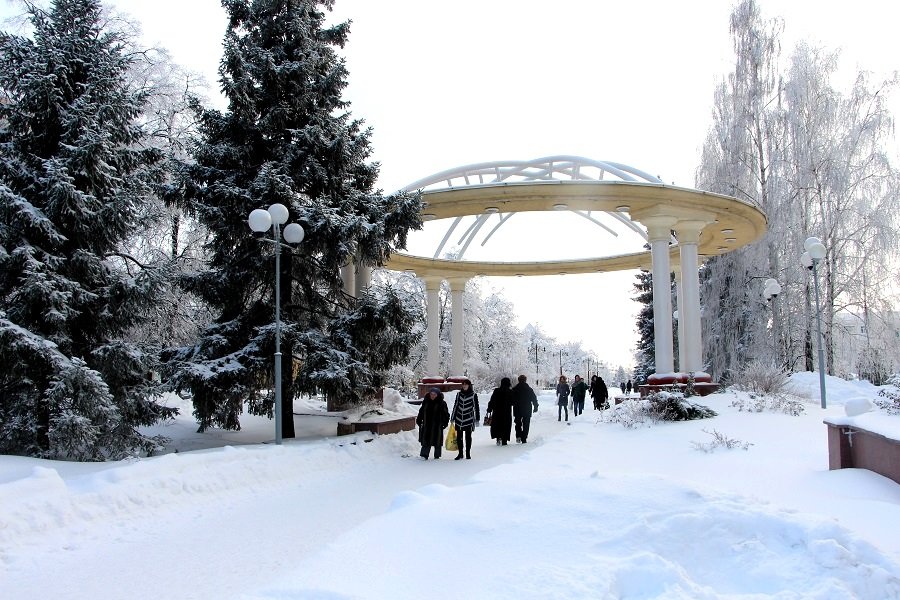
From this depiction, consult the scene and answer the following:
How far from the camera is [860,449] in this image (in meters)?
7.37

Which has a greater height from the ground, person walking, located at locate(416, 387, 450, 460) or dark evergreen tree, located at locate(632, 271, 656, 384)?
dark evergreen tree, located at locate(632, 271, 656, 384)

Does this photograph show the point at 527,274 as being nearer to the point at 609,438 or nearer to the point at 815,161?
the point at 815,161

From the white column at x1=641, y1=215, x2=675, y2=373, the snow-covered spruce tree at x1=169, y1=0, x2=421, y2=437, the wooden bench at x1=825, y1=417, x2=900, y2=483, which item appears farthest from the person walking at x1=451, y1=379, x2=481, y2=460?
the white column at x1=641, y1=215, x2=675, y2=373

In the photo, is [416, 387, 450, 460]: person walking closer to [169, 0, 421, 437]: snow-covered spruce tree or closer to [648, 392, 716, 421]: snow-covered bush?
[169, 0, 421, 437]: snow-covered spruce tree

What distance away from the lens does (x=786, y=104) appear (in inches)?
1054

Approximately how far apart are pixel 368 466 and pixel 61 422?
4601 millimetres

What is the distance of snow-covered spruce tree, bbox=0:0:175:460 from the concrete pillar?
13.9 meters

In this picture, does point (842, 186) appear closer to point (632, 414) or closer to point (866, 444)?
point (632, 414)

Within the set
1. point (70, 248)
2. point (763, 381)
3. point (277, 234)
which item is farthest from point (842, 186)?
point (70, 248)

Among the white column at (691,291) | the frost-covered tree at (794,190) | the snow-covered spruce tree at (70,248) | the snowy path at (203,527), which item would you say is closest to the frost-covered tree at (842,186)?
the frost-covered tree at (794,190)

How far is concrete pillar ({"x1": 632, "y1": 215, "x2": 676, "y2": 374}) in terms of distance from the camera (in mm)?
19891

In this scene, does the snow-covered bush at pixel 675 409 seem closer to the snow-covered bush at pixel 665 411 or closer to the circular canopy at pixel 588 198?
the snow-covered bush at pixel 665 411

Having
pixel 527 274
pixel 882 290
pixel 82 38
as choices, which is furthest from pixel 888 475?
pixel 527 274

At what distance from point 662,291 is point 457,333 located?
36.6 ft
